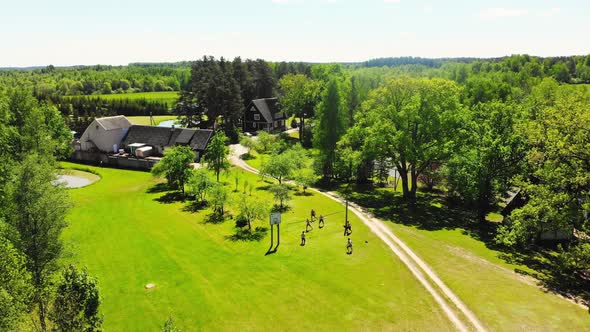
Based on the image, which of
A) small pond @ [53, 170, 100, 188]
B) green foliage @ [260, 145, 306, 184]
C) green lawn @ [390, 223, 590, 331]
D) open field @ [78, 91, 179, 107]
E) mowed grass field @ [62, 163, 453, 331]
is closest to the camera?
green lawn @ [390, 223, 590, 331]

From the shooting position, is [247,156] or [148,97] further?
[148,97]

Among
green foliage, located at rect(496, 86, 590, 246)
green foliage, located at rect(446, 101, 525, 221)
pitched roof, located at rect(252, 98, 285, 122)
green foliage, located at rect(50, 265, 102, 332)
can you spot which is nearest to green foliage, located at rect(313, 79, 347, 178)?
Answer: green foliage, located at rect(446, 101, 525, 221)

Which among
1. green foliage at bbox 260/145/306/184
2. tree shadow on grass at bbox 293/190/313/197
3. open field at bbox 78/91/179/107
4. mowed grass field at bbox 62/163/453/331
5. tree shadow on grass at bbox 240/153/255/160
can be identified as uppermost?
open field at bbox 78/91/179/107

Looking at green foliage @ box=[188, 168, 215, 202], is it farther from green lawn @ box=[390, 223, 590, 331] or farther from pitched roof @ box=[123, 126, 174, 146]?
pitched roof @ box=[123, 126, 174, 146]

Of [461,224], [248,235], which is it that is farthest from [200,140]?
[461,224]

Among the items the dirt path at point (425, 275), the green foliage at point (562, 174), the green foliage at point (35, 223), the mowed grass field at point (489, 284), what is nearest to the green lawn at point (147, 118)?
the dirt path at point (425, 275)

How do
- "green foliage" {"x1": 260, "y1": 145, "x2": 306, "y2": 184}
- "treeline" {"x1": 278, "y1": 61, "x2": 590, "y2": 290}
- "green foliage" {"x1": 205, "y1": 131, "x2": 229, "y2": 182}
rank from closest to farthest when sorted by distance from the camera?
"treeline" {"x1": 278, "y1": 61, "x2": 590, "y2": 290} < "green foliage" {"x1": 260, "y1": 145, "x2": 306, "y2": 184} < "green foliage" {"x1": 205, "y1": 131, "x2": 229, "y2": 182}

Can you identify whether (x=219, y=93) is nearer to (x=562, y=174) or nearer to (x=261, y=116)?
(x=261, y=116)
